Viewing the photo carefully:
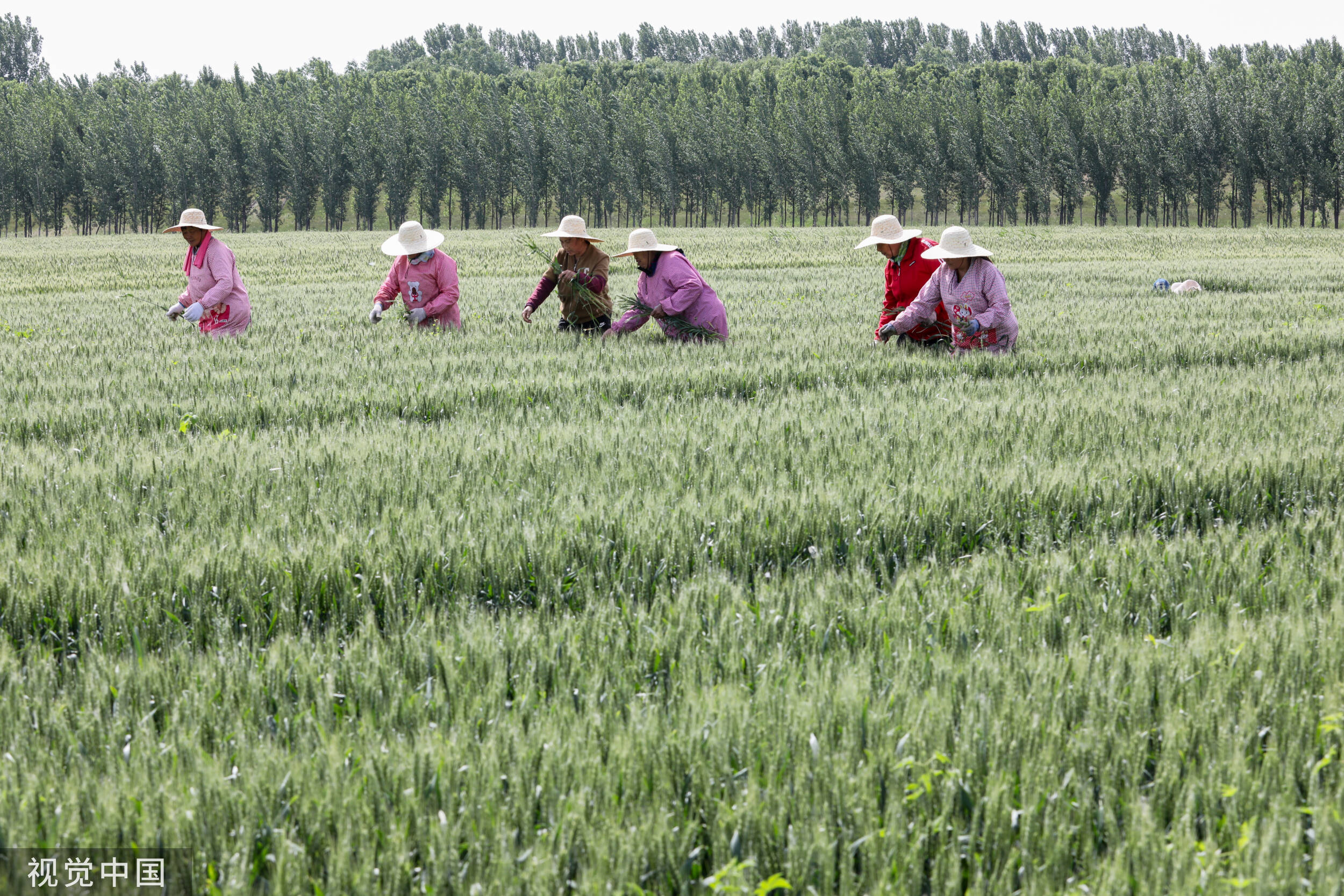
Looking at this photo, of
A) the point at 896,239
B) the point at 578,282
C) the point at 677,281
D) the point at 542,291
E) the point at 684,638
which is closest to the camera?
the point at 684,638

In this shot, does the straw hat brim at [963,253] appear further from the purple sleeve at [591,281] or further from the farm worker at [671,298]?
the purple sleeve at [591,281]

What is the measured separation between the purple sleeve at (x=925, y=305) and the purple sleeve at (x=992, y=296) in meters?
0.39

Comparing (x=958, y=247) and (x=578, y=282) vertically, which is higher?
(x=958, y=247)

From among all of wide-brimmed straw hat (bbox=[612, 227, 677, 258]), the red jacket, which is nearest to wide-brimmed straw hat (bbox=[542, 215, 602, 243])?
wide-brimmed straw hat (bbox=[612, 227, 677, 258])

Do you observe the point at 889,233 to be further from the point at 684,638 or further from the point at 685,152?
the point at 685,152

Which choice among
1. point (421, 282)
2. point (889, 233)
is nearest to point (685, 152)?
point (421, 282)

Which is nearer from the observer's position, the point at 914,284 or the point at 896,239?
the point at 896,239

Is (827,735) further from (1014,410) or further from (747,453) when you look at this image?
(1014,410)

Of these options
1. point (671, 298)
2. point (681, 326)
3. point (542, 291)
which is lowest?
point (681, 326)

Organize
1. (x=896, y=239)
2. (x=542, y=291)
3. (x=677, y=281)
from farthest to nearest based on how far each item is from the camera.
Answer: (x=542, y=291) < (x=677, y=281) < (x=896, y=239)

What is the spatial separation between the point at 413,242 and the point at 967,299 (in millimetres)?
5939

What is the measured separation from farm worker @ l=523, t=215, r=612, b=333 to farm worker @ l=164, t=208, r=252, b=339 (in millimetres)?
3219

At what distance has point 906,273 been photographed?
9594 mm

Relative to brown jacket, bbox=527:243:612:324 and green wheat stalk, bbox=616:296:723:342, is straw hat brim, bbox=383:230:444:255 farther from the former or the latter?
green wheat stalk, bbox=616:296:723:342
